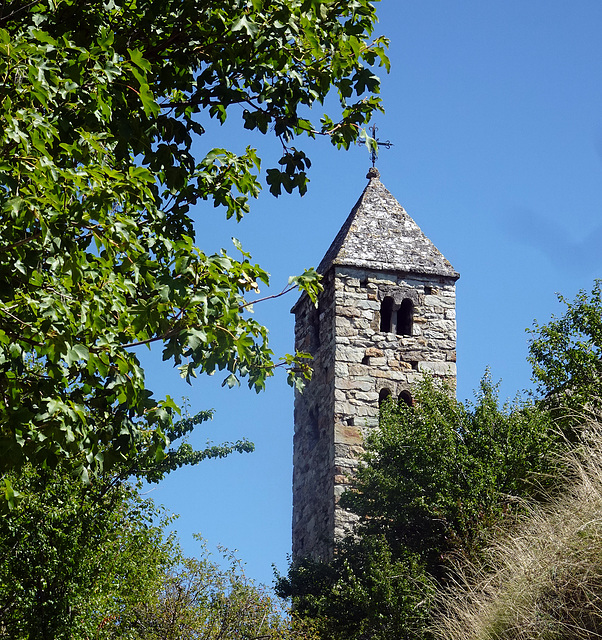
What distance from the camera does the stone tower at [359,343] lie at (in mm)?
21547

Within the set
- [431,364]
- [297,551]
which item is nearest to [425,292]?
[431,364]

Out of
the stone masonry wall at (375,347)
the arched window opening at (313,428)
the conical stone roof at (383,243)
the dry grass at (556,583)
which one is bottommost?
the dry grass at (556,583)

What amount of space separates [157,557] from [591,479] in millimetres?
7464

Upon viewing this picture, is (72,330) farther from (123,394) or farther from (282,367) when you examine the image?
(282,367)

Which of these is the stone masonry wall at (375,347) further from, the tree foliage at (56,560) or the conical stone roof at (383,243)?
the tree foliage at (56,560)

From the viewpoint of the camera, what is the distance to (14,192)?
7148 mm

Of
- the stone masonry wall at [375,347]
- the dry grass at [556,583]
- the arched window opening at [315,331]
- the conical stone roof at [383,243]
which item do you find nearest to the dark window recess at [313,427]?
the stone masonry wall at [375,347]

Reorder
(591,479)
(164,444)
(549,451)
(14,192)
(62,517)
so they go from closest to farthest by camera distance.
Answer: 1. (14,192)
2. (164,444)
3. (591,479)
4. (62,517)
5. (549,451)

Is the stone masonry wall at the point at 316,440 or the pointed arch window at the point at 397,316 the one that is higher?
the pointed arch window at the point at 397,316

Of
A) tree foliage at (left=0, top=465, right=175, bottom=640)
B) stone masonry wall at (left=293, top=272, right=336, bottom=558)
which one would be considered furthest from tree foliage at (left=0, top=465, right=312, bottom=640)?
stone masonry wall at (left=293, top=272, right=336, bottom=558)

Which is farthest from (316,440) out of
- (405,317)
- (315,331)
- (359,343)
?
(405,317)

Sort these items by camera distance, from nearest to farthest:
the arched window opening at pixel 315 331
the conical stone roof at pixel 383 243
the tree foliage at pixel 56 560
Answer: the tree foliage at pixel 56 560, the conical stone roof at pixel 383 243, the arched window opening at pixel 315 331

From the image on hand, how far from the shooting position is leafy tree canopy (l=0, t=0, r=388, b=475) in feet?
23.7

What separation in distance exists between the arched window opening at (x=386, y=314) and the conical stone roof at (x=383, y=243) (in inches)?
30.0
